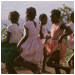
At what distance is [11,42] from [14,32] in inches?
7.9

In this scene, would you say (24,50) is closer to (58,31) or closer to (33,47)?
(33,47)

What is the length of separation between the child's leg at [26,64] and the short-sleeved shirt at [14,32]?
0.39m

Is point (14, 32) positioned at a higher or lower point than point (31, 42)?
higher

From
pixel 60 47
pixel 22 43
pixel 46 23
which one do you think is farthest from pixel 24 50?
pixel 46 23

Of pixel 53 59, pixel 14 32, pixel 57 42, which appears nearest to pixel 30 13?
pixel 14 32

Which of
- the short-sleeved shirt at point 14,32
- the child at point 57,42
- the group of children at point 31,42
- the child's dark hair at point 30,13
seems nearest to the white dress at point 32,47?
the group of children at point 31,42

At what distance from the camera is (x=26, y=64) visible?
237 inches

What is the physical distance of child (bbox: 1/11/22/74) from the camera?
20.4ft

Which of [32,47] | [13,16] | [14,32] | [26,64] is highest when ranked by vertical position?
[13,16]

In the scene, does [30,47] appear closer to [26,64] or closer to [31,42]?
[31,42]

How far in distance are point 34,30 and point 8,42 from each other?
556mm

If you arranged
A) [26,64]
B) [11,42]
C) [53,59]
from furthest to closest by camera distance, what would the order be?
1. [53,59]
2. [11,42]
3. [26,64]

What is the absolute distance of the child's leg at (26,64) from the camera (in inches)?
236

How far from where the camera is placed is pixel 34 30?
6086 mm
